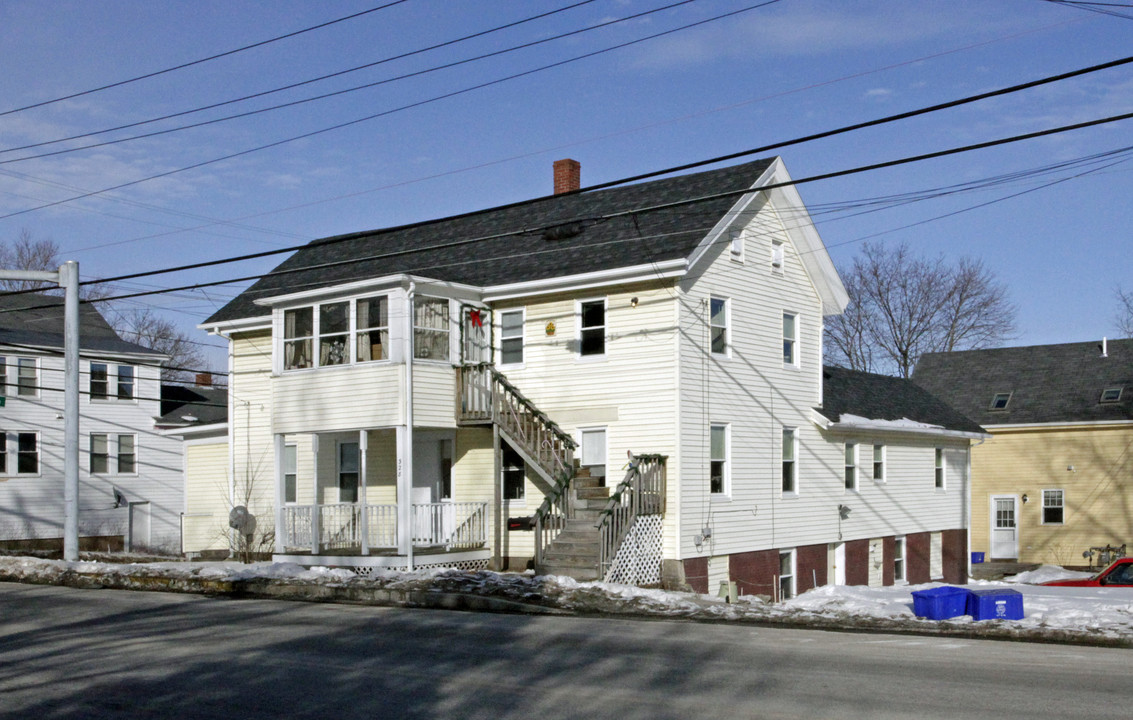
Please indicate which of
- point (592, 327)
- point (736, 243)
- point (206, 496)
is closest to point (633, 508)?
point (592, 327)

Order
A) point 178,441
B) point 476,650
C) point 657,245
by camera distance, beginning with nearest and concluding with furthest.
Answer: point 476,650 < point 657,245 < point 178,441

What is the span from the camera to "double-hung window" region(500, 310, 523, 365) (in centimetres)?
2564

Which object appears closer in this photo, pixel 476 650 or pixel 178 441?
pixel 476 650

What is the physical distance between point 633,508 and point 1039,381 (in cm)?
2528

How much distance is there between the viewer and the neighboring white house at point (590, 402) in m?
23.0

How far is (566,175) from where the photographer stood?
96.9 ft

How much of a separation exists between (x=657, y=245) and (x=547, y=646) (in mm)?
12822

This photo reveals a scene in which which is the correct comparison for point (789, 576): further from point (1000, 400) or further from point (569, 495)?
point (1000, 400)

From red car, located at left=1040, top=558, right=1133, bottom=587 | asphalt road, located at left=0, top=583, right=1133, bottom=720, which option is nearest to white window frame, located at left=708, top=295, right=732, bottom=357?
red car, located at left=1040, top=558, right=1133, bottom=587

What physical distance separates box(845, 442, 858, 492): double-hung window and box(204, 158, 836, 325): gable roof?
458 centimetres

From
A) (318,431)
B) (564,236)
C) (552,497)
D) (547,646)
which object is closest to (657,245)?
(564,236)

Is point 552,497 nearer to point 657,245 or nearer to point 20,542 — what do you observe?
point 657,245

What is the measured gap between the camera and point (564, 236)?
24.7 metres

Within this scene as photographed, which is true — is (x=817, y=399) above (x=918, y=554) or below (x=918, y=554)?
above
